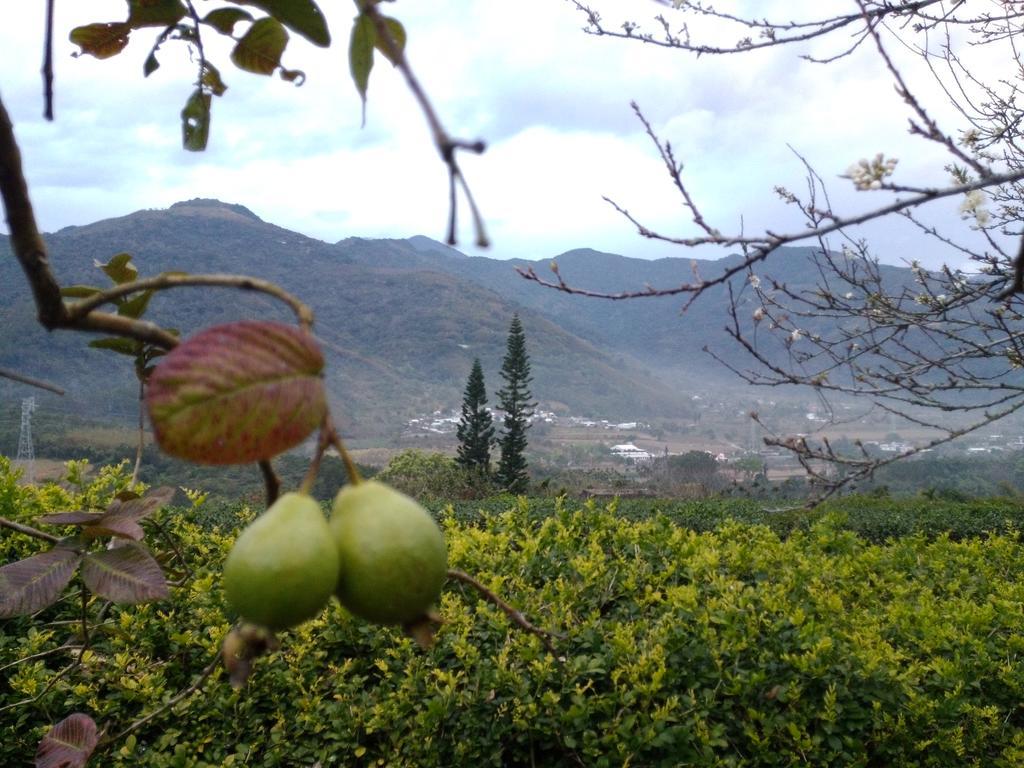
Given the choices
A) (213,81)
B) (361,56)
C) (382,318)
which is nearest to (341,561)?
(361,56)

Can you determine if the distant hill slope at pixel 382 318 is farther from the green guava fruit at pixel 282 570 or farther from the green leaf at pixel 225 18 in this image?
the green guava fruit at pixel 282 570

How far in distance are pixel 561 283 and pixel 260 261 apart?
70.7 meters

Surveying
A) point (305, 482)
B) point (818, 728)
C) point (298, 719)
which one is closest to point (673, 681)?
point (818, 728)

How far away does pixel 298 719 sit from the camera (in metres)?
2.41

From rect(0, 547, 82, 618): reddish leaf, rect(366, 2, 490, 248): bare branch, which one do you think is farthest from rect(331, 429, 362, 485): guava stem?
rect(0, 547, 82, 618): reddish leaf

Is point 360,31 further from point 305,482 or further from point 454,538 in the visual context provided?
point 454,538

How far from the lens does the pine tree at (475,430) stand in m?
20.4

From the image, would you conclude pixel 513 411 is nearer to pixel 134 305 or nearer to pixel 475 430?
pixel 475 430

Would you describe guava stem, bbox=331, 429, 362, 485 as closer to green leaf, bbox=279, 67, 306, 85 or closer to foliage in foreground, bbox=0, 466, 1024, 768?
green leaf, bbox=279, 67, 306, 85

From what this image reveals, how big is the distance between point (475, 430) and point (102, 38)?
1969 cm

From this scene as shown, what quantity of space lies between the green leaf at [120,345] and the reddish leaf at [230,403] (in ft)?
1.76

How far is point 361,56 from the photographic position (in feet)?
1.77

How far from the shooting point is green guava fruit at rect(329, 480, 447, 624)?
0.41m

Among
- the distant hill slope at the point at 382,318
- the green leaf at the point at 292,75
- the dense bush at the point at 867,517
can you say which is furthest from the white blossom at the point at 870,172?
the distant hill slope at the point at 382,318
